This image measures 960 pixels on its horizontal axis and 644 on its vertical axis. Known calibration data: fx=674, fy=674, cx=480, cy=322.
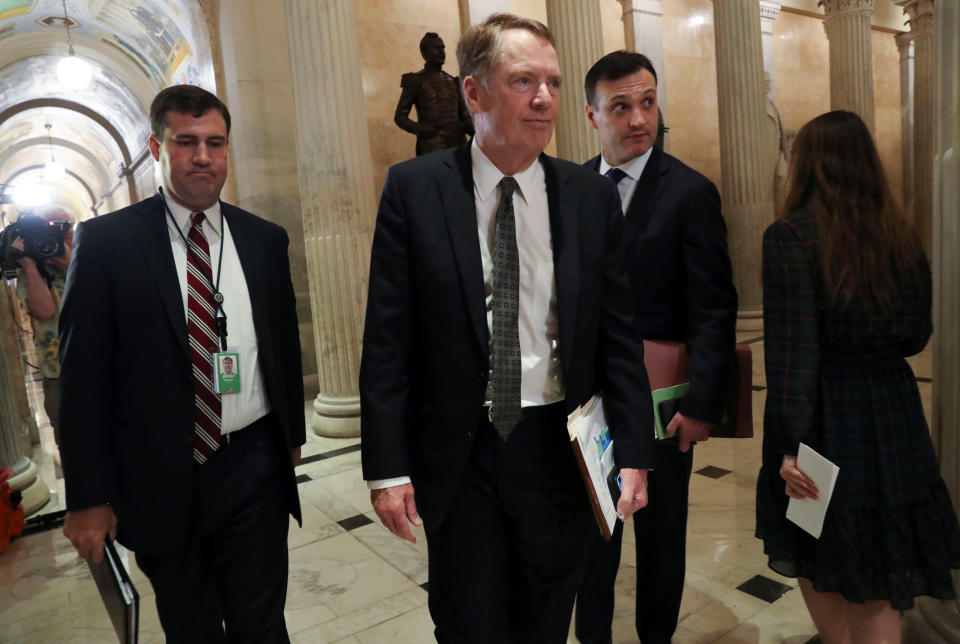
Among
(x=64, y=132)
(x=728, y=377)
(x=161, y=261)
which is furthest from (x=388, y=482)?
(x=64, y=132)

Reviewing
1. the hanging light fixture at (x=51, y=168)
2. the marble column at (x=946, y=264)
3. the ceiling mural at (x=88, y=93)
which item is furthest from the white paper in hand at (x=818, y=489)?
the hanging light fixture at (x=51, y=168)

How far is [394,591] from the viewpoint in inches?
131

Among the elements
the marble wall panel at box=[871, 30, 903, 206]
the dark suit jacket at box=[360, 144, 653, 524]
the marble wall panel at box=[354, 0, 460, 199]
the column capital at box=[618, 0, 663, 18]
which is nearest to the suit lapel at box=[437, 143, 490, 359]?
the dark suit jacket at box=[360, 144, 653, 524]

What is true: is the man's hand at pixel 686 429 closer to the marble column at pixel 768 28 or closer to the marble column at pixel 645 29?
the marble column at pixel 645 29

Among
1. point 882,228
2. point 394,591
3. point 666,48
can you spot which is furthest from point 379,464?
point 666,48

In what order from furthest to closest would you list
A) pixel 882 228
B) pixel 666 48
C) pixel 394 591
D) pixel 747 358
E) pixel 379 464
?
1. pixel 666 48
2. pixel 394 591
3. pixel 747 358
4. pixel 882 228
5. pixel 379 464

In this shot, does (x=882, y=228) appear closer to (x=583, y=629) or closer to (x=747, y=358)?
(x=747, y=358)

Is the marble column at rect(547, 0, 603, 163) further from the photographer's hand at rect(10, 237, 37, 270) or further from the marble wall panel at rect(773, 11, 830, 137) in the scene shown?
the marble wall panel at rect(773, 11, 830, 137)

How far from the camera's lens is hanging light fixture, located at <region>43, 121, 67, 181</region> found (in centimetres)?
2111

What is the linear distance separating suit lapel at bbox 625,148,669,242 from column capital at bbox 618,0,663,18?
36.0 ft

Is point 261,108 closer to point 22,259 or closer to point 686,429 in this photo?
point 22,259

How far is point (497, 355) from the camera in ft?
5.36

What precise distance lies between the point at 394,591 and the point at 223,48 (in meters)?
8.04

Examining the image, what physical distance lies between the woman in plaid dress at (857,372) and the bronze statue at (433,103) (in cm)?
588
